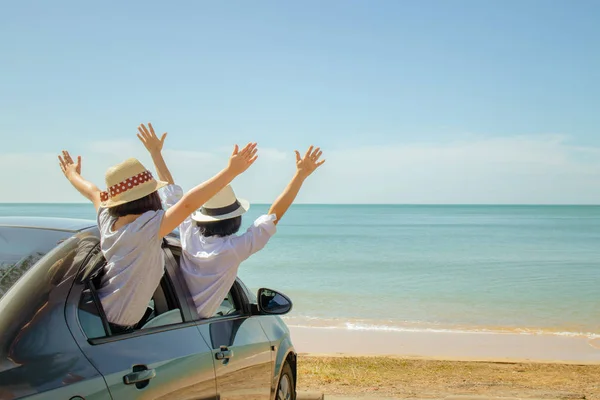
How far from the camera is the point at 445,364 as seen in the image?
11.6 m

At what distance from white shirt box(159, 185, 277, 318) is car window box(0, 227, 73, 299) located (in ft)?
3.13

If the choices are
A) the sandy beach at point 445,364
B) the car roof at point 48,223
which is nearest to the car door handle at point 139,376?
the car roof at point 48,223

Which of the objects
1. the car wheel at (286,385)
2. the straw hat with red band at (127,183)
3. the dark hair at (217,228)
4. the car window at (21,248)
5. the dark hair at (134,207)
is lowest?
the car wheel at (286,385)

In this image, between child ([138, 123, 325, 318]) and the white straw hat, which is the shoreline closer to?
child ([138, 123, 325, 318])

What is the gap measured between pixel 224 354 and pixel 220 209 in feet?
3.09

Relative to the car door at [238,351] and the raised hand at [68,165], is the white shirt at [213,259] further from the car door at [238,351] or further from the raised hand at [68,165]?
the raised hand at [68,165]

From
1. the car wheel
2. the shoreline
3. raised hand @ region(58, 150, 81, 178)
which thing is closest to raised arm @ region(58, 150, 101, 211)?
raised hand @ region(58, 150, 81, 178)

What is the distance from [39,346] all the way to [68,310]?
0.87 ft

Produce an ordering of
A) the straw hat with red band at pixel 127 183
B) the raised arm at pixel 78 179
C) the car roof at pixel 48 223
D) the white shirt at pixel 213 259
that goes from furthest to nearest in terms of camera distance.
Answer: the raised arm at pixel 78 179, the white shirt at pixel 213 259, the straw hat with red band at pixel 127 183, the car roof at pixel 48 223

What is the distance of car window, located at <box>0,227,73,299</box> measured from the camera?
2.97 meters

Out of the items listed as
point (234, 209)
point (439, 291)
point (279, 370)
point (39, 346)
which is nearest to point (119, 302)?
point (39, 346)

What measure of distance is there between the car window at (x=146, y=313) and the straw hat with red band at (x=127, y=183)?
0.47 m

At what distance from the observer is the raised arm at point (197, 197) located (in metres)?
3.41

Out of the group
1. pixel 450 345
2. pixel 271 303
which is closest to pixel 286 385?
pixel 271 303
